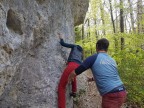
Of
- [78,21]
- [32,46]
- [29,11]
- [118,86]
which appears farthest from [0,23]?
[78,21]

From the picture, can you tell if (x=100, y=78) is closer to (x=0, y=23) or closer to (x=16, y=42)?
(x=16, y=42)

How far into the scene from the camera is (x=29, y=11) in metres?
5.68

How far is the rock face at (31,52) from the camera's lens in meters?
4.97

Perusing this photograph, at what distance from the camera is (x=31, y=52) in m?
6.41

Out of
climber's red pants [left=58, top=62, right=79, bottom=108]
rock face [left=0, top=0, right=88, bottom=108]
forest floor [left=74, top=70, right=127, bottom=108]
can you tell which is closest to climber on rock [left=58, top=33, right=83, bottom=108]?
climber's red pants [left=58, top=62, right=79, bottom=108]

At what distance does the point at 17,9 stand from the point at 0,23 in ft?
2.69

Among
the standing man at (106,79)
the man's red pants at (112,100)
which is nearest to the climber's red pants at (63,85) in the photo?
the standing man at (106,79)

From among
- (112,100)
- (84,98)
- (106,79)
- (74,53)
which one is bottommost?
(84,98)

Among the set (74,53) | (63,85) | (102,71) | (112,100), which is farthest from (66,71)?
(112,100)

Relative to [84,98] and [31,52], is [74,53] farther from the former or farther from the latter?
[84,98]

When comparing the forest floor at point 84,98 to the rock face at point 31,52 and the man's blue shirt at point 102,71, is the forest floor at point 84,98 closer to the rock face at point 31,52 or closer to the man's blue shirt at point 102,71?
the rock face at point 31,52

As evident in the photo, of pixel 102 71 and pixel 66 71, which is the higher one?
pixel 102 71

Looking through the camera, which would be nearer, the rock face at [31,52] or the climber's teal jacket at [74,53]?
the rock face at [31,52]

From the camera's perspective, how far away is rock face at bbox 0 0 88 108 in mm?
4971
